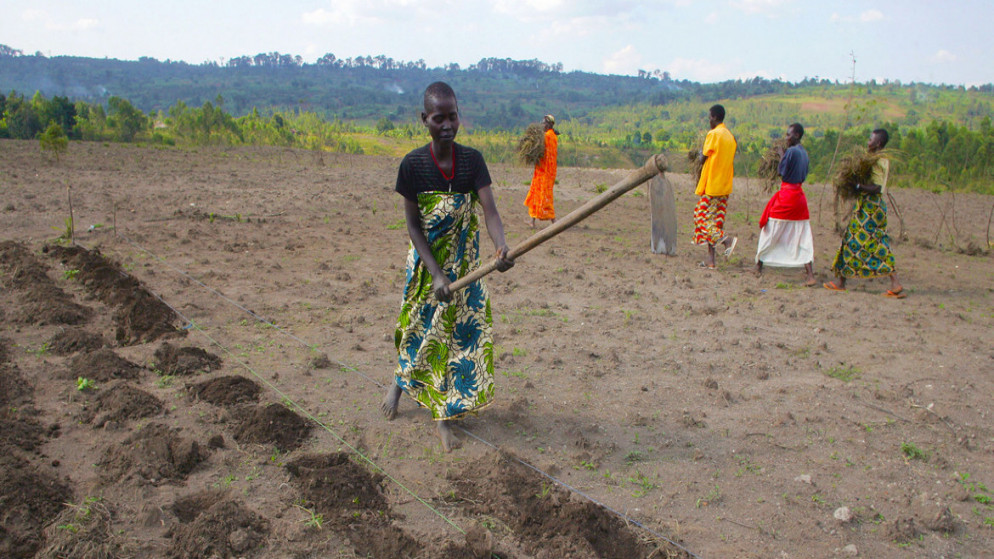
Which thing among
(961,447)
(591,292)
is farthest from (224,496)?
(591,292)

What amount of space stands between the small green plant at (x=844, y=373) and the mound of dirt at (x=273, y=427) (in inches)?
141

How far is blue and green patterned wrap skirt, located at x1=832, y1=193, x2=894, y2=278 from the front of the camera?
21.3 ft

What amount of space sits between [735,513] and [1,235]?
350 inches

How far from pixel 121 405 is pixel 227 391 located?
554 millimetres

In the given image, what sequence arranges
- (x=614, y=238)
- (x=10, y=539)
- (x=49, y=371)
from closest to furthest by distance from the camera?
(x=10, y=539), (x=49, y=371), (x=614, y=238)

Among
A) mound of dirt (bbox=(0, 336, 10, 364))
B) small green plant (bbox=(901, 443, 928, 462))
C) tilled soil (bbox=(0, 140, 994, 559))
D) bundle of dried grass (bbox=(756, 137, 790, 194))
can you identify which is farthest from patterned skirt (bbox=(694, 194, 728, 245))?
mound of dirt (bbox=(0, 336, 10, 364))

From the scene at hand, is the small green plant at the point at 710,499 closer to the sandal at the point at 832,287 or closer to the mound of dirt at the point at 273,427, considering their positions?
the mound of dirt at the point at 273,427

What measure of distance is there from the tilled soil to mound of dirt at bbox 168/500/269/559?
0.04 ft

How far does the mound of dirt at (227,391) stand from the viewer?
3777 millimetres

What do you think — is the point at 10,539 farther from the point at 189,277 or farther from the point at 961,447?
the point at 961,447

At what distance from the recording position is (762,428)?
3.74 meters

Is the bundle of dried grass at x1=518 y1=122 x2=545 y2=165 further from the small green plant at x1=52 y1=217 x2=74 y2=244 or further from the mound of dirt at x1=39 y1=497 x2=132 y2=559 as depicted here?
the mound of dirt at x1=39 y1=497 x2=132 y2=559

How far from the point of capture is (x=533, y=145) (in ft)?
32.4

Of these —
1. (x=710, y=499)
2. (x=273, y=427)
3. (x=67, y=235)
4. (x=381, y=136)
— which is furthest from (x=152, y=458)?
(x=381, y=136)
